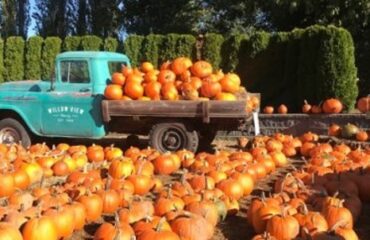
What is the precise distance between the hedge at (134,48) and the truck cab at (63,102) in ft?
18.4

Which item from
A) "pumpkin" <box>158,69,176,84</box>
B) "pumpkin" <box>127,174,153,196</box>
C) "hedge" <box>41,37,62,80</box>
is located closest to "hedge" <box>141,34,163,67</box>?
"hedge" <box>41,37,62,80</box>

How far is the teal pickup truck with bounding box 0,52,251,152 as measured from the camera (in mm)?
8945

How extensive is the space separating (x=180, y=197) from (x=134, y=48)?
11.0 meters

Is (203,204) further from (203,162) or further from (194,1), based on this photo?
(194,1)

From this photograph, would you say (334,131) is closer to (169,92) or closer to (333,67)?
(333,67)

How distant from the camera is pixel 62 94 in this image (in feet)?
30.8

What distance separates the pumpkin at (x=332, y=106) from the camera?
12.2 meters

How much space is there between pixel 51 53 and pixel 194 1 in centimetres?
1097

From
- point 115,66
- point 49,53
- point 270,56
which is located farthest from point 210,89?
point 49,53

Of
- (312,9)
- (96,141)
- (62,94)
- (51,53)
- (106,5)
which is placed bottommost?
(96,141)

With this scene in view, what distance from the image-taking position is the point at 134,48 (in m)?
15.8

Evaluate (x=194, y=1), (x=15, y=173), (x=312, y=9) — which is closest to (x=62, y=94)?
(x=15, y=173)

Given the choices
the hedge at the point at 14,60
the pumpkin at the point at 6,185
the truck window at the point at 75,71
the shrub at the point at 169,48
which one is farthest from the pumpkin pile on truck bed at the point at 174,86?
the hedge at the point at 14,60

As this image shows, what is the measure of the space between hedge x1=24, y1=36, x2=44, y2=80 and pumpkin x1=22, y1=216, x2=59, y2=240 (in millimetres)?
13368
